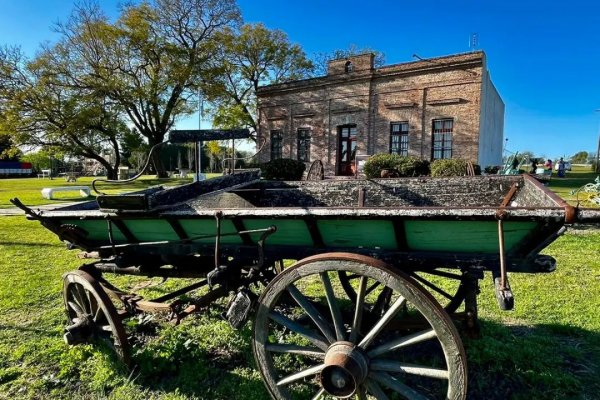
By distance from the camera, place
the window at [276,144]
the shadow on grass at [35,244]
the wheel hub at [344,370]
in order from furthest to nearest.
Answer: the window at [276,144], the shadow on grass at [35,244], the wheel hub at [344,370]

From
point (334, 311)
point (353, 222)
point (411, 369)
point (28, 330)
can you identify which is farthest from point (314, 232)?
A: point (28, 330)

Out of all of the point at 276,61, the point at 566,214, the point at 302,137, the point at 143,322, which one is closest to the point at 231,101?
the point at 276,61

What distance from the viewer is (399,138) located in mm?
20172

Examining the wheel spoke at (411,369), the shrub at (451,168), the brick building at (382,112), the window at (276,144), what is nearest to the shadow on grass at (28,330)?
the wheel spoke at (411,369)

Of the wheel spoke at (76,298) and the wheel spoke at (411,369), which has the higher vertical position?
the wheel spoke at (411,369)

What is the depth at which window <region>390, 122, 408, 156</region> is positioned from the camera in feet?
65.4

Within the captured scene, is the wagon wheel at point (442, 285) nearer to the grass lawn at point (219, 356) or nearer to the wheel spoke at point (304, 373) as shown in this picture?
the grass lawn at point (219, 356)

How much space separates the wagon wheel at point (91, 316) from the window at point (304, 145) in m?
20.4

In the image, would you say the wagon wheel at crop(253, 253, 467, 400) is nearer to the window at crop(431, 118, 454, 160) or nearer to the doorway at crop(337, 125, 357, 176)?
the window at crop(431, 118, 454, 160)

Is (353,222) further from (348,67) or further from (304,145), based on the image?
(304,145)

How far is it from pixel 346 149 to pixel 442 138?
17.4 feet

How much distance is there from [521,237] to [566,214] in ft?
0.88

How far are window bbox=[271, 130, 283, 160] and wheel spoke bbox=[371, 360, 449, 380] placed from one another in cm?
2256

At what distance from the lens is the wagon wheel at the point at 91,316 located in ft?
8.82
